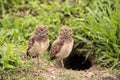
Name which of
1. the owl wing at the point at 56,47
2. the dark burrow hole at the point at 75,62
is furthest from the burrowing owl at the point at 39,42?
the dark burrow hole at the point at 75,62

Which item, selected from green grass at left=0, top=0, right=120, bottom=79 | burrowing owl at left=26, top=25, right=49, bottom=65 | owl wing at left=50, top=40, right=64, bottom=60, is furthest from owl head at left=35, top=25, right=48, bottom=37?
green grass at left=0, top=0, right=120, bottom=79

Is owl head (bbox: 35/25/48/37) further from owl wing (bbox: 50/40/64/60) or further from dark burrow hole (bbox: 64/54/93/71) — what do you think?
dark burrow hole (bbox: 64/54/93/71)

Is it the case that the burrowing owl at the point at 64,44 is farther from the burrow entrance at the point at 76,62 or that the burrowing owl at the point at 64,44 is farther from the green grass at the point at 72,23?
the burrow entrance at the point at 76,62

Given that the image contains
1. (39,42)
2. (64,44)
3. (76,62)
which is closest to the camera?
(39,42)

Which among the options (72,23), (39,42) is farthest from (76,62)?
(39,42)

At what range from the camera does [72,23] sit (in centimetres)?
1020

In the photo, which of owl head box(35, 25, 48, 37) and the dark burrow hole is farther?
the dark burrow hole

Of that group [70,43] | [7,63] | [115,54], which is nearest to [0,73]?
[7,63]

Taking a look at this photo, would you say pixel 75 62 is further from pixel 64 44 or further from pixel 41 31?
pixel 41 31

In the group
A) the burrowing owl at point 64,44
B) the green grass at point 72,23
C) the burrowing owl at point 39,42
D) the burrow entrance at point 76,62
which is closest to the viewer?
the burrowing owl at point 39,42

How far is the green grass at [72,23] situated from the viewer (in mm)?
9109

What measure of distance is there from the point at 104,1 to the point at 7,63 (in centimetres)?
390

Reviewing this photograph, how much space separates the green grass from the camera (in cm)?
911

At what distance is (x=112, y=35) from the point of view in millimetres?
9078
